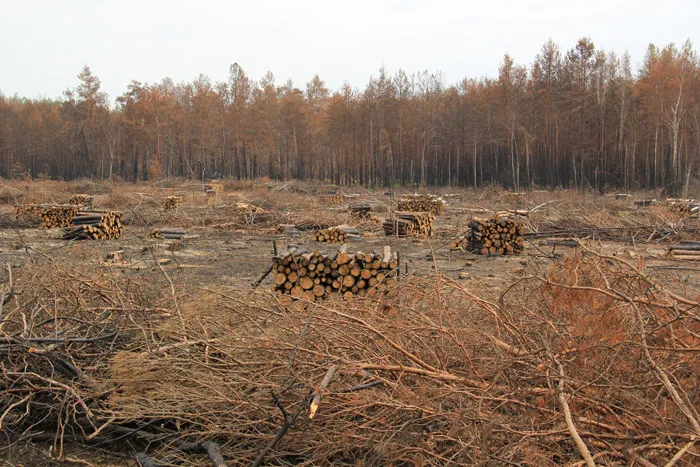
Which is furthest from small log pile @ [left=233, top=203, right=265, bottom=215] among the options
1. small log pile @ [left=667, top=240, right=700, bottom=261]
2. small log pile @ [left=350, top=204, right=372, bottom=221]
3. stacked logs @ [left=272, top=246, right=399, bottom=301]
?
small log pile @ [left=667, top=240, right=700, bottom=261]

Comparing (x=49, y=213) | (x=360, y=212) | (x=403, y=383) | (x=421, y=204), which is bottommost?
(x=403, y=383)

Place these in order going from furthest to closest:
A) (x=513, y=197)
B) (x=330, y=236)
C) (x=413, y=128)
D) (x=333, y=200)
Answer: (x=413, y=128), (x=513, y=197), (x=333, y=200), (x=330, y=236)

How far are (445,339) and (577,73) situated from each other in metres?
39.8

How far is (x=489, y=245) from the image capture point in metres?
12.8

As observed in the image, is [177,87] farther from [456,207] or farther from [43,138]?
[456,207]

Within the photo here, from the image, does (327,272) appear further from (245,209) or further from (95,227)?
(245,209)

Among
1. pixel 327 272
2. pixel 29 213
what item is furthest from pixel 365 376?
pixel 29 213

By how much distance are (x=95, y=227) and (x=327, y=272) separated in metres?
11.4

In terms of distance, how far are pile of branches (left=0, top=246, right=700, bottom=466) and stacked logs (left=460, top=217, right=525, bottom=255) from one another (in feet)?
30.0

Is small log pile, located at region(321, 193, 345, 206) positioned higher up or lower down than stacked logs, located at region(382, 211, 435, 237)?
higher up

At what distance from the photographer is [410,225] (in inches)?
631

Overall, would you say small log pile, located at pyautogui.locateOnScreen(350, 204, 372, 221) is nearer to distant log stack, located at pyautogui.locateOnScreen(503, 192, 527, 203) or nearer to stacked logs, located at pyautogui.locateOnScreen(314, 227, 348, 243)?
stacked logs, located at pyautogui.locateOnScreen(314, 227, 348, 243)

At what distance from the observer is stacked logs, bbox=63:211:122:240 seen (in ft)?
47.8

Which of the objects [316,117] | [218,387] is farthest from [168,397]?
[316,117]
